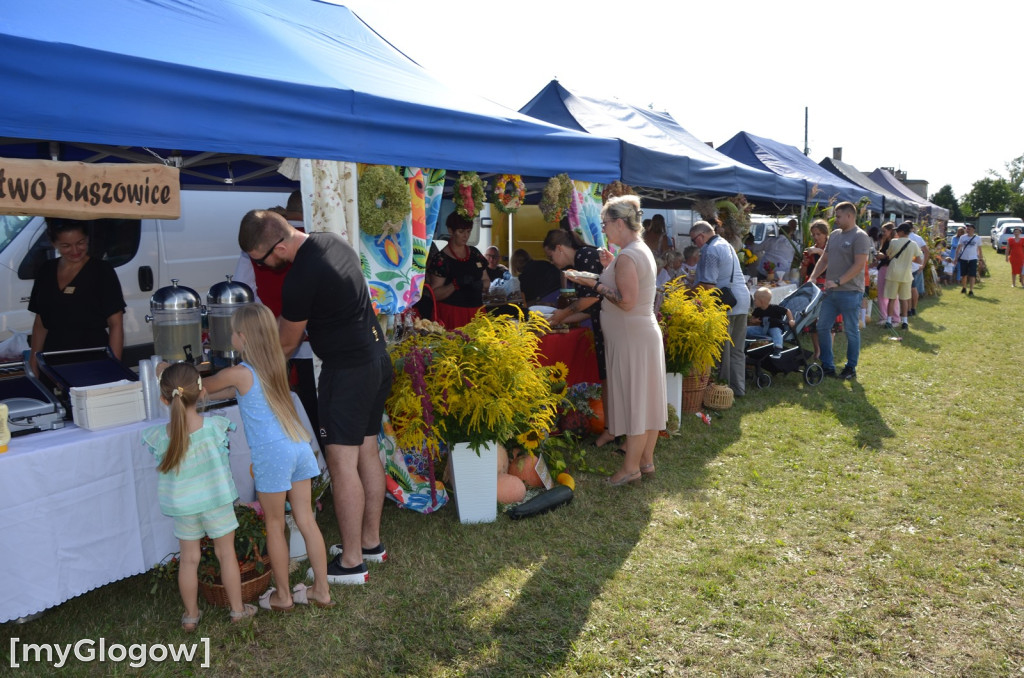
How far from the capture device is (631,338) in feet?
14.0

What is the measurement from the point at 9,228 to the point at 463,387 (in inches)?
148

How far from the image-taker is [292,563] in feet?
11.3

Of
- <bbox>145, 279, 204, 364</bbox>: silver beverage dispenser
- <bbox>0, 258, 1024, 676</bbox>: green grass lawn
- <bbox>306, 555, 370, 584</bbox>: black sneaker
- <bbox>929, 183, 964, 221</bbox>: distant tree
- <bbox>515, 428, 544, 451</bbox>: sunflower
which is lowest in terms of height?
<bbox>0, 258, 1024, 676</bbox>: green grass lawn

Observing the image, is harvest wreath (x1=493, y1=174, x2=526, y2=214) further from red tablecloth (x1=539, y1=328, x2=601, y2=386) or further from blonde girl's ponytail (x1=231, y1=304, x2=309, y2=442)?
blonde girl's ponytail (x1=231, y1=304, x2=309, y2=442)

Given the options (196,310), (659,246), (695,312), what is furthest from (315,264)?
(659,246)

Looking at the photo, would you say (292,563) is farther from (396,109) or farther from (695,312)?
(695,312)

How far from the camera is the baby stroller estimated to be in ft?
23.4

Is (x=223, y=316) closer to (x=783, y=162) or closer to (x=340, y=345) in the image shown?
(x=340, y=345)

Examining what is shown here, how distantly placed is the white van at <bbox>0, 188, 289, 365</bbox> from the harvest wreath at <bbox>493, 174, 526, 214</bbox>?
2363mm

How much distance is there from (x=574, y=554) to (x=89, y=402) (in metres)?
2.31

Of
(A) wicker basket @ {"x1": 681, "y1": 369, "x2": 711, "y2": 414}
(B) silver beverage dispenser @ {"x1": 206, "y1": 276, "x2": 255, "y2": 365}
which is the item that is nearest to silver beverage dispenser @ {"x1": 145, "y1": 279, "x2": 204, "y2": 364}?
(B) silver beverage dispenser @ {"x1": 206, "y1": 276, "x2": 255, "y2": 365}

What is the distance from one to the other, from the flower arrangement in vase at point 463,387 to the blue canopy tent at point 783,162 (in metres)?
8.36

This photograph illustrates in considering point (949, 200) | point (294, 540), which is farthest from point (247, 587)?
point (949, 200)

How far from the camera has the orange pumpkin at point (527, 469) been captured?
4355 mm
